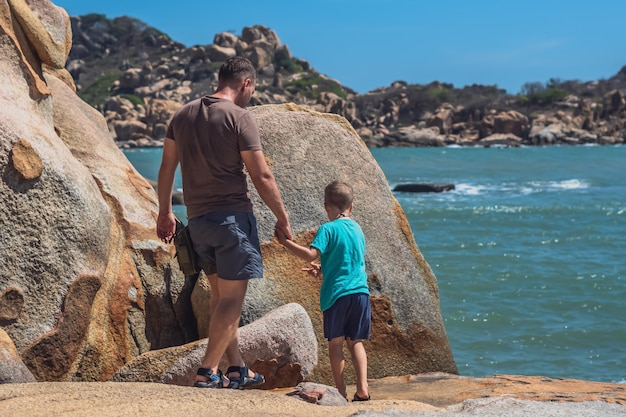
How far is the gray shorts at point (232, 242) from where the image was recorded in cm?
407

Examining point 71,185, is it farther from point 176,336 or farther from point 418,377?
point 418,377

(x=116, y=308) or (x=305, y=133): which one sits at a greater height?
(x=305, y=133)

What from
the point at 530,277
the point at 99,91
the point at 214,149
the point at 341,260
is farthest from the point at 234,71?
the point at 99,91

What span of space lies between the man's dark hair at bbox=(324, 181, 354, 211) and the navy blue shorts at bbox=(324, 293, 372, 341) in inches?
17.8

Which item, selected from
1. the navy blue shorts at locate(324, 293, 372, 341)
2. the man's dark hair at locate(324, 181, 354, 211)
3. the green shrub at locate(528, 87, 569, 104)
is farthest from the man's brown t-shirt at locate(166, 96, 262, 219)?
the green shrub at locate(528, 87, 569, 104)

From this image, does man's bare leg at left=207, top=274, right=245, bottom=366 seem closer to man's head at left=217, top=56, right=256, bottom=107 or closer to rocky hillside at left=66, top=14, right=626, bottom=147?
man's head at left=217, top=56, right=256, bottom=107

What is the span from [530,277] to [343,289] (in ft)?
26.1

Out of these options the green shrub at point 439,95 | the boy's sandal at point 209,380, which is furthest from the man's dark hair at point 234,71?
the green shrub at point 439,95

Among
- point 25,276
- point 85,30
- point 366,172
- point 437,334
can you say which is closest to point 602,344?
point 437,334

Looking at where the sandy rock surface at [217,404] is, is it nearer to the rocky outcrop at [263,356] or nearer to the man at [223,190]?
the man at [223,190]

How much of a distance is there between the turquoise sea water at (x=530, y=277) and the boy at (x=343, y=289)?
325cm

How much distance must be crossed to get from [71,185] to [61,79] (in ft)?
7.18

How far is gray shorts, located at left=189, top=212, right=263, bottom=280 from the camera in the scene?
4066 mm

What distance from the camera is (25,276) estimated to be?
15.6ft
